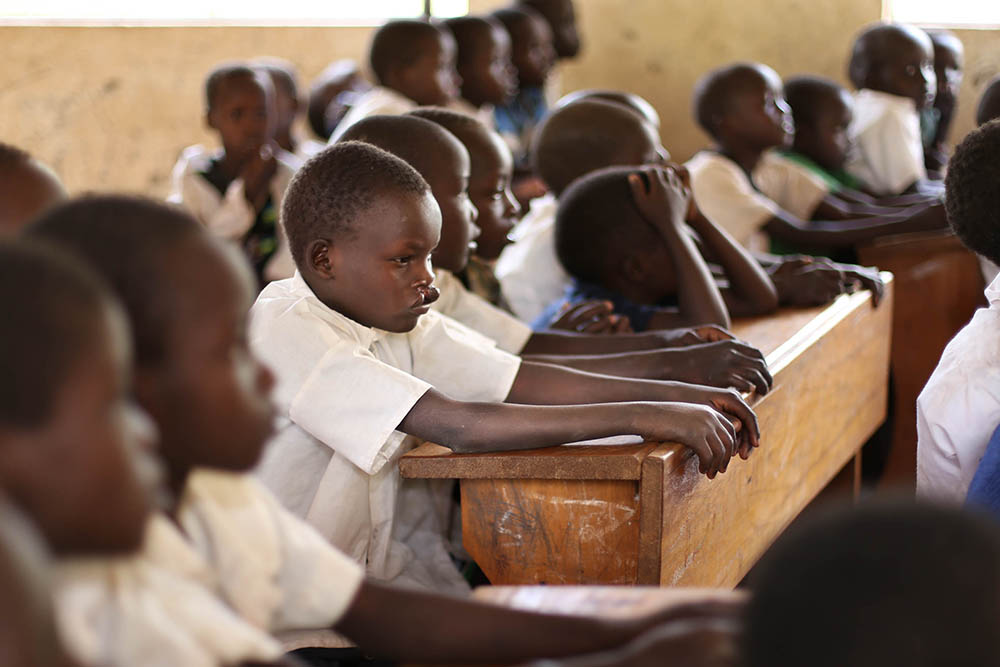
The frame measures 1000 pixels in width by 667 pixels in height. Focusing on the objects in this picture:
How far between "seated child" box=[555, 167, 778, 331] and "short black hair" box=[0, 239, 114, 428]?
1.87 metres

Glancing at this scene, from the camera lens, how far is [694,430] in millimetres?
1636

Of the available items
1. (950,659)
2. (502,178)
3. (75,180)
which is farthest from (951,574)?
(75,180)

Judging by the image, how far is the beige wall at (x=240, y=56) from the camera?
19.8ft

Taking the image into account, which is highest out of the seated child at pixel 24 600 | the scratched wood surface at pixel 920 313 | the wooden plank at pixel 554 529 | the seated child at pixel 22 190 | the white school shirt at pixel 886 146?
the seated child at pixel 22 190

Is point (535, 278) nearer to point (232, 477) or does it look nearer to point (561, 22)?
point (232, 477)

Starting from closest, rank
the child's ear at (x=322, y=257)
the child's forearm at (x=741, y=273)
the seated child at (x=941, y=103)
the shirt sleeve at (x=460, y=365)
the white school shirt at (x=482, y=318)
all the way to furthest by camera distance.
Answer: the child's ear at (x=322, y=257)
the shirt sleeve at (x=460, y=365)
the white school shirt at (x=482, y=318)
the child's forearm at (x=741, y=273)
the seated child at (x=941, y=103)

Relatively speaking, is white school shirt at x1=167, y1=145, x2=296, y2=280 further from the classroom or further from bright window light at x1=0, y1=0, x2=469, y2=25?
bright window light at x1=0, y1=0, x2=469, y2=25

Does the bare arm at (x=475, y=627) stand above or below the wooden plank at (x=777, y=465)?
above

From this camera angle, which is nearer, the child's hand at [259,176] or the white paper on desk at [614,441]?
the white paper on desk at [614,441]

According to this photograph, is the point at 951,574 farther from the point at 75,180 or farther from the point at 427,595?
the point at 75,180

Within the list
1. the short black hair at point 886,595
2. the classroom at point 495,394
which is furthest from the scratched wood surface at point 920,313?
the short black hair at point 886,595

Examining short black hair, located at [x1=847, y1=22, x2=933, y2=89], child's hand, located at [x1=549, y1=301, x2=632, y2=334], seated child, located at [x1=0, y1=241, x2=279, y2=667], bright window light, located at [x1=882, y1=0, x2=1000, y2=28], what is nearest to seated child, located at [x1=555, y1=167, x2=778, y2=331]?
child's hand, located at [x1=549, y1=301, x2=632, y2=334]

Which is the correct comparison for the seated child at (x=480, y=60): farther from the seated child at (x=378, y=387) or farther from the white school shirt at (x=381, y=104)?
the seated child at (x=378, y=387)

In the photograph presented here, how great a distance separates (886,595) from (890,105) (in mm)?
4542
